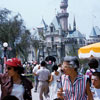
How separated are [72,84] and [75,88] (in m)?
0.07

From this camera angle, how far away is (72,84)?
195 inches

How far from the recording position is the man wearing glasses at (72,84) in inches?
193

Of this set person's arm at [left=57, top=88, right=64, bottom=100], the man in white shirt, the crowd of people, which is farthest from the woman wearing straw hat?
the man in white shirt

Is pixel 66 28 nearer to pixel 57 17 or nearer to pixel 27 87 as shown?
pixel 57 17

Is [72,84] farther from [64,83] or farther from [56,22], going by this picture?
[56,22]

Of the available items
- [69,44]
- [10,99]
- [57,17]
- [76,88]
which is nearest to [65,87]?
[76,88]

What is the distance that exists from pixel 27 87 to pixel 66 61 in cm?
69

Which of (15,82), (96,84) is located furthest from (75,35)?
(15,82)

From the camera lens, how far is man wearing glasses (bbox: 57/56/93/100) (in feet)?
16.1

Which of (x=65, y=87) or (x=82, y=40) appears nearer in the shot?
(x=65, y=87)

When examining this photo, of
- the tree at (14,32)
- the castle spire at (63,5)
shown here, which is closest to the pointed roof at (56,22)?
the castle spire at (63,5)

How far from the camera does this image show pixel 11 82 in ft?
16.8

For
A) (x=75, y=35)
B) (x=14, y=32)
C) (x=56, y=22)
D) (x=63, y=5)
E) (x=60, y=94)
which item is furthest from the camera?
(x=63, y=5)

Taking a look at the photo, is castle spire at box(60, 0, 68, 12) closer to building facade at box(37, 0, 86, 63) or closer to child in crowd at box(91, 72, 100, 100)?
building facade at box(37, 0, 86, 63)
